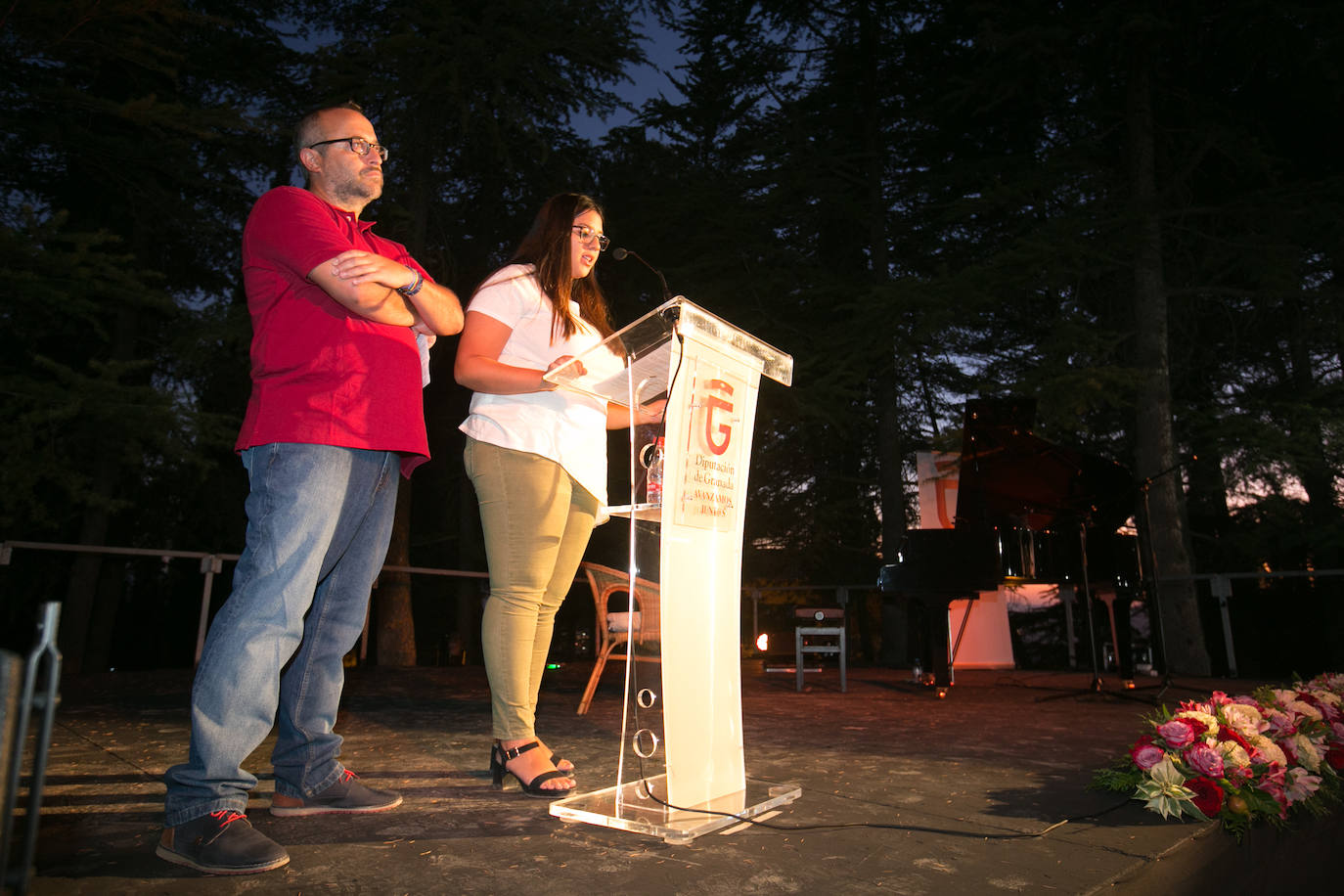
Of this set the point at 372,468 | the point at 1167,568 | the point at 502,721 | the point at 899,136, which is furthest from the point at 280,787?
the point at 899,136

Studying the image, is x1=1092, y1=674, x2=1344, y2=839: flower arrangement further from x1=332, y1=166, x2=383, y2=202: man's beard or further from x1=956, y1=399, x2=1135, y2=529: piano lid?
x1=956, y1=399, x2=1135, y2=529: piano lid

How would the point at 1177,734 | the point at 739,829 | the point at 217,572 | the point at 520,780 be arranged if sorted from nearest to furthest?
the point at 739,829 → the point at 520,780 → the point at 1177,734 → the point at 217,572

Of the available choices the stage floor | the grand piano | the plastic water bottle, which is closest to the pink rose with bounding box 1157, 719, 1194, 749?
the stage floor

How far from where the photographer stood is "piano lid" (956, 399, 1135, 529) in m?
5.40

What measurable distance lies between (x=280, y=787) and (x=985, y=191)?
879 centimetres

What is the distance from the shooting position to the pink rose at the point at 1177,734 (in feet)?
7.36

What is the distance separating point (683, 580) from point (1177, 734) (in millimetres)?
1517

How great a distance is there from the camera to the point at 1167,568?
327 inches

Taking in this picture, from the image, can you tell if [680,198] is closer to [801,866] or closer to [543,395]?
[543,395]

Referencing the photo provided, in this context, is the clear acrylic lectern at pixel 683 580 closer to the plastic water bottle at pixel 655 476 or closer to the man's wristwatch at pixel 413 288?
the plastic water bottle at pixel 655 476

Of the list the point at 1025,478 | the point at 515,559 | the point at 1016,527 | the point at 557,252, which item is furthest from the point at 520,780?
the point at 1025,478

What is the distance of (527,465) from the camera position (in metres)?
2.19

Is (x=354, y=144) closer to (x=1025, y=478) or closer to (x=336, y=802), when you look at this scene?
(x=336, y=802)

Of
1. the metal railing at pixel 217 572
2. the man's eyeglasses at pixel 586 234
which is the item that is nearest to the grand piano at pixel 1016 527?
the metal railing at pixel 217 572
